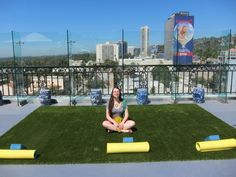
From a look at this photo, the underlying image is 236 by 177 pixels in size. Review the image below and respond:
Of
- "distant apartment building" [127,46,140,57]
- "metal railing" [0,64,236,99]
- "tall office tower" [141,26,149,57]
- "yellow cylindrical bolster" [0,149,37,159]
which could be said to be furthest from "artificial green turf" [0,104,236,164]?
"tall office tower" [141,26,149,57]

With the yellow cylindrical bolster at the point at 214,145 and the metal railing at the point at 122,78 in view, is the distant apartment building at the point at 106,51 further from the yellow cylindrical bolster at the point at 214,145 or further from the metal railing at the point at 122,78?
the yellow cylindrical bolster at the point at 214,145

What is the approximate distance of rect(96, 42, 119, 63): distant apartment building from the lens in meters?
7.40

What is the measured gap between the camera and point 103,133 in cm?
471

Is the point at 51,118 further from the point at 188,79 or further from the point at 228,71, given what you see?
the point at 228,71

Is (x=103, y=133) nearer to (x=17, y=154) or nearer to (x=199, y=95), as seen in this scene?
(x=17, y=154)

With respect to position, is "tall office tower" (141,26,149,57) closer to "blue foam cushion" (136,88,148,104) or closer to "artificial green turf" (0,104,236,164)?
"blue foam cushion" (136,88,148,104)

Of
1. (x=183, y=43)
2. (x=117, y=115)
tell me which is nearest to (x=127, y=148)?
(x=117, y=115)

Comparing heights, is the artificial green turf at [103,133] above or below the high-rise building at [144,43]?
below

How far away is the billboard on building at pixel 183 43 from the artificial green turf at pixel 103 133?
1.61 m

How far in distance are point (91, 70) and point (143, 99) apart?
71.6 inches

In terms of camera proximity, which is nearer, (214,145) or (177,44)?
(214,145)

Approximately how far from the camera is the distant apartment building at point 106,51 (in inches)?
291

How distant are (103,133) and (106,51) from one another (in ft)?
11.0

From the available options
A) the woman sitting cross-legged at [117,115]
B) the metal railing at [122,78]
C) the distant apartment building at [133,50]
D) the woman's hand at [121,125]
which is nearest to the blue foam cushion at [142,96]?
the metal railing at [122,78]
